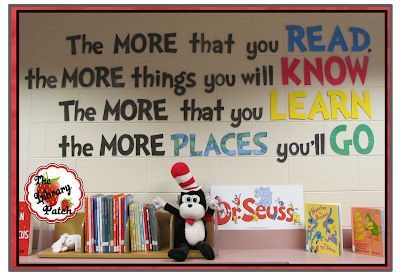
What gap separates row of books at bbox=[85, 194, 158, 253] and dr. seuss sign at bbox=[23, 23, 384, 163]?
341mm

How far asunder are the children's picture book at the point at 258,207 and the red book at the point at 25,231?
98 cm

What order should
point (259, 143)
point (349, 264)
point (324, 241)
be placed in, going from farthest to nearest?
point (259, 143), point (324, 241), point (349, 264)

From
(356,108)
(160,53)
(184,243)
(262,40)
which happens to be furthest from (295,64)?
(184,243)

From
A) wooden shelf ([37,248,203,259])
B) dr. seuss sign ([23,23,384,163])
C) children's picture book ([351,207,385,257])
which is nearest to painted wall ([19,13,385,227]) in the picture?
dr. seuss sign ([23,23,384,163])

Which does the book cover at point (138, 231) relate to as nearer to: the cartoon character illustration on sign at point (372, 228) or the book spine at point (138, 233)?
the book spine at point (138, 233)

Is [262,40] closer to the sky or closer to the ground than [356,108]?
closer to the sky

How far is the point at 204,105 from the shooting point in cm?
297

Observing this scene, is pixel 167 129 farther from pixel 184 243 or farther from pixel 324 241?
pixel 324 241

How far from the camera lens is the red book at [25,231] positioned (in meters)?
2.77

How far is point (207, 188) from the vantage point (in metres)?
2.94

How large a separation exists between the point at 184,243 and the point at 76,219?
615 mm

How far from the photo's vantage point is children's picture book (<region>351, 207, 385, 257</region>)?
107 inches

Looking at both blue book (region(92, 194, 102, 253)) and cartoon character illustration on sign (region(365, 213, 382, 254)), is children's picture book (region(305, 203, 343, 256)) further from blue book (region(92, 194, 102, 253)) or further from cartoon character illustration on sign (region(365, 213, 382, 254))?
blue book (region(92, 194, 102, 253))

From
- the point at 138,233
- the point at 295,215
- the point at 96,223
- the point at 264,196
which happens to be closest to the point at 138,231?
the point at 138,233
